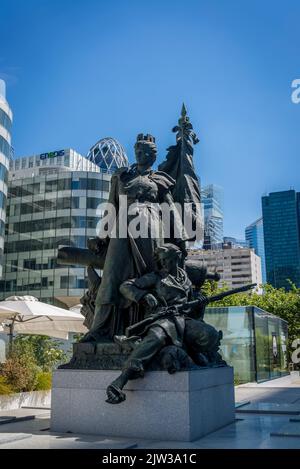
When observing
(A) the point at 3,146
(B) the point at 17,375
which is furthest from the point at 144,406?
(A) the point at 3,146

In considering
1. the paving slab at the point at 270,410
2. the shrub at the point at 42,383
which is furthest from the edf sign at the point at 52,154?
the paving slab at the point at 270,410

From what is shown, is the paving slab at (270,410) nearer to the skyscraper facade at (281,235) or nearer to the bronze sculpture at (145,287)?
the bronze sculpture at (145,287)

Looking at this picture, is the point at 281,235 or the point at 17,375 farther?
the point at 281,235

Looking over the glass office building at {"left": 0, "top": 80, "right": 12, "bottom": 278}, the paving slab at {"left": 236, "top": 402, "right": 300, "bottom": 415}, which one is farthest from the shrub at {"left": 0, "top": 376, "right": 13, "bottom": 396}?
the glass office building at {"left": 0, "top": 80, "right": 12, "bottom": 278}

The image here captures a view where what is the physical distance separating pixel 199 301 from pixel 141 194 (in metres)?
1.96

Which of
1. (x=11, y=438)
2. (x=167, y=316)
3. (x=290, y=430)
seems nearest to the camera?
(x=11, y=438)

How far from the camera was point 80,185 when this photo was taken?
65.2m

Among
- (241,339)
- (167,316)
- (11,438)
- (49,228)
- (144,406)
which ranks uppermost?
(49,228)

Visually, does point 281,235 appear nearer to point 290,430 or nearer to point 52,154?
point 52,154

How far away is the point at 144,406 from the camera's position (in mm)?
6270

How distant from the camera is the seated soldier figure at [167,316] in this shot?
6.39m

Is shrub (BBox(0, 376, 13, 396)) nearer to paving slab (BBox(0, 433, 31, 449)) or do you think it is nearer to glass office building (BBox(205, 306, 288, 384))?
paving slab (BBox(0, 433, 31, 449))

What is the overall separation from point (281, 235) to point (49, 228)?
111 metres
